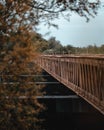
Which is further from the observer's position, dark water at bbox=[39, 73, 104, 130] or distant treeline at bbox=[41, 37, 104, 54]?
dark water at bbox=[39, 73, 104, 130]

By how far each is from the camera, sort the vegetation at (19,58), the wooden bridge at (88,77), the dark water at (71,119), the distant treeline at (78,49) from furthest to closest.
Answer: the dark water at (71,119), the distant treeline at (78,49), the wooden bridge at (88,77), the vegetation at (19,58)

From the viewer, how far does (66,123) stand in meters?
17.3

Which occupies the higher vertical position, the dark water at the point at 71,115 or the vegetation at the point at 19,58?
the vegetation at the point at 19,58

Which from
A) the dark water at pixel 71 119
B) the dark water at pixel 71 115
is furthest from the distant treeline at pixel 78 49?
the dark water at pixel 71 119

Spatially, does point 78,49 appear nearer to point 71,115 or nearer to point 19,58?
point 71,115

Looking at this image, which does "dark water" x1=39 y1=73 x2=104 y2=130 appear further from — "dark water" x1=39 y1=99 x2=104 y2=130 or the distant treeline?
the distant treeline

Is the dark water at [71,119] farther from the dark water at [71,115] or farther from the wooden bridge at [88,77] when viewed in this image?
the wooden bridge at [88,77]

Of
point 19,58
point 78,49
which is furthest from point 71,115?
point 78,49

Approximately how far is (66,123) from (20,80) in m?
8.12

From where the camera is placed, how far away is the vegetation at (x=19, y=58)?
9148mm

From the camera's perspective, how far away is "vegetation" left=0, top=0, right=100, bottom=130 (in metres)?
9.15

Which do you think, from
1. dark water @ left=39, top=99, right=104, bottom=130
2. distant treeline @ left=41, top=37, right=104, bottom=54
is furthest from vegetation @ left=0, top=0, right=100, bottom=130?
dark water @ left=39, top=99, right=104, bottom=130

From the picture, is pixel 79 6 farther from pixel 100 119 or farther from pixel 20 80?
pixel 100 119

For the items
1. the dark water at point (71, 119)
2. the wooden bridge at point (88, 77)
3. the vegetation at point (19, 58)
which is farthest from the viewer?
the dark water at point (71, 119)
